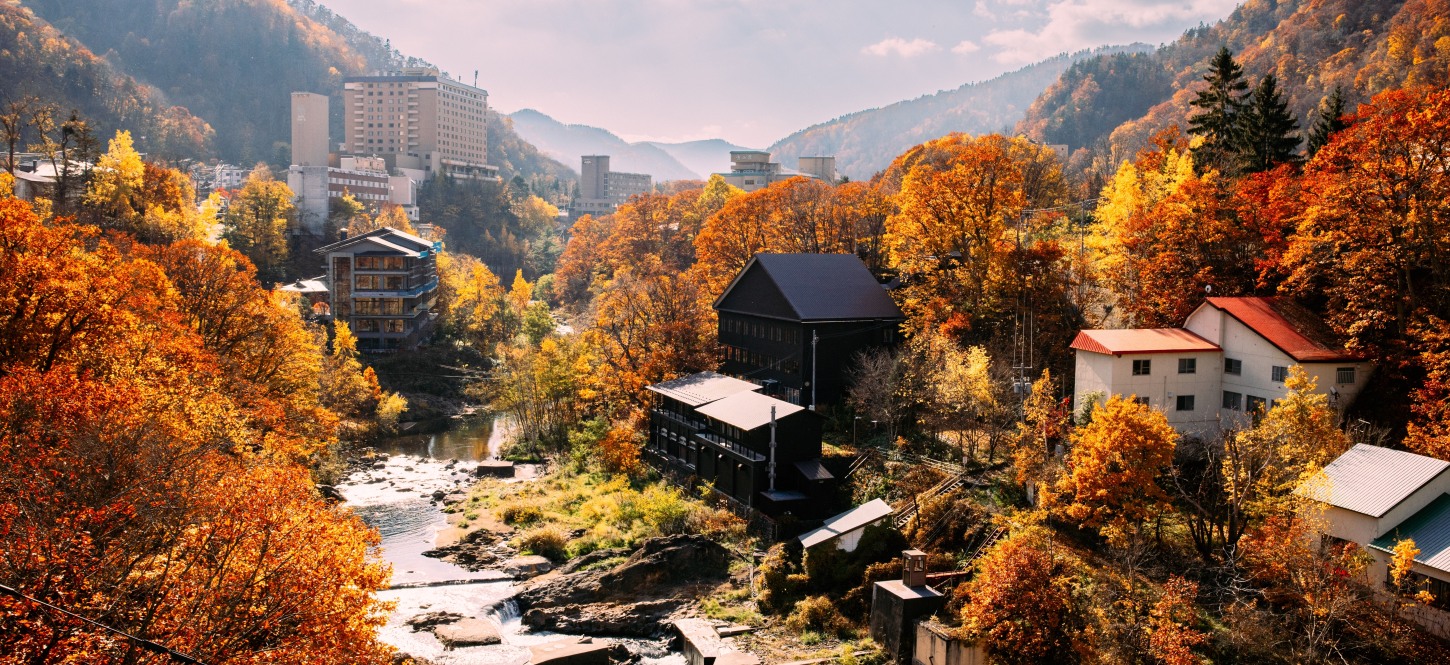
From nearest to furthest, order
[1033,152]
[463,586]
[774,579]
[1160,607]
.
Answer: [1160,607] < [774,579] < [463,586] < [1033,152]

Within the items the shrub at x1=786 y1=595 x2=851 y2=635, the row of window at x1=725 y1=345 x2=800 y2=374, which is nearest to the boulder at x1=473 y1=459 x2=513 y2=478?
the row of window at x1=725 y1=345 x2=800 y2=374

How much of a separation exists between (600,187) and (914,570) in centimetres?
14400

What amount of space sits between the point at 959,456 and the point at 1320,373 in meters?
9.91

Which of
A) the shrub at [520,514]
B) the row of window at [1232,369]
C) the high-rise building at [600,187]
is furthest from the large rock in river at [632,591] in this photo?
the high-rise building at [600,187]

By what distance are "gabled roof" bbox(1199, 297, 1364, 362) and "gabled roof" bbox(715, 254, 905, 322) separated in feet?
44.3

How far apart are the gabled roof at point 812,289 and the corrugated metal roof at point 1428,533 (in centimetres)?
2034

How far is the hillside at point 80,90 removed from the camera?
9569 cm

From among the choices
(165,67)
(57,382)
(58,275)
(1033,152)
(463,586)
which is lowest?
(463,586)

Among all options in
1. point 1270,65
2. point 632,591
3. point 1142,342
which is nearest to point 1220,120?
point 1142,342

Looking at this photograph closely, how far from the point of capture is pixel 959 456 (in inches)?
1126

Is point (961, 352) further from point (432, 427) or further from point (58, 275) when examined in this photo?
point (432, 427)

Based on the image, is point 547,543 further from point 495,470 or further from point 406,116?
point 406,116

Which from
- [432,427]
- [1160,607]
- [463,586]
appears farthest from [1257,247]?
[432,427]

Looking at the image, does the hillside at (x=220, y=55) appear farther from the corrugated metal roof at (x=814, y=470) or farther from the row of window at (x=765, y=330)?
the corrugated metal roof at (x=814, y=470)
